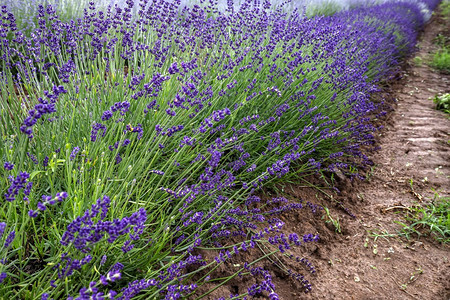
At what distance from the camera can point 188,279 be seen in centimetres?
158

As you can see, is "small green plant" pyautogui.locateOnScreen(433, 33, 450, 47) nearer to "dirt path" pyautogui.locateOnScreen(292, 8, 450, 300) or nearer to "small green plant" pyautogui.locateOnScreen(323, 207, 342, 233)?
"dirt path" pyautogui.locateOnScreen(292, 8, 450, 300)

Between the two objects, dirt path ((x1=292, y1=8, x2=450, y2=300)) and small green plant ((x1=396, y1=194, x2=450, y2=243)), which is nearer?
dirt path ((x1=292, y1=8, x2=450, y2=300))

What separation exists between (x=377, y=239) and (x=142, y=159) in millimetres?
1682

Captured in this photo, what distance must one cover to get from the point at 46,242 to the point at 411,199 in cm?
266

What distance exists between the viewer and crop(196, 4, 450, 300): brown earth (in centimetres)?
189

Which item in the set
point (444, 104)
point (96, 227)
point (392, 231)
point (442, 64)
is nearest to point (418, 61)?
point (442, 64)

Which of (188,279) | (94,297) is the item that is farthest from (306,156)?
(94,297)

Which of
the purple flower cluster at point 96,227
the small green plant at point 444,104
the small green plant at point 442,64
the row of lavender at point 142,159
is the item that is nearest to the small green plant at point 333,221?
the row of lavender at point 142,159

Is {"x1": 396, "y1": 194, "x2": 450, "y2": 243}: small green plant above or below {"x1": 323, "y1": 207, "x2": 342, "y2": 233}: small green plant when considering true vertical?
below

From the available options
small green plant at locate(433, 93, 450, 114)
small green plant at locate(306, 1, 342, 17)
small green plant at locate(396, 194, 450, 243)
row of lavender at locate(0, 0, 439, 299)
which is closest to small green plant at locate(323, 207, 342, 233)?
row of lavender at locate(0, 0, 439, 299)

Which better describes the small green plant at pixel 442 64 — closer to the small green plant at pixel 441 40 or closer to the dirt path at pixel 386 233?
the small green plant at pixel 441 40

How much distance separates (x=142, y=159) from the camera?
1743 mm

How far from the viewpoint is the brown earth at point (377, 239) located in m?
1.89

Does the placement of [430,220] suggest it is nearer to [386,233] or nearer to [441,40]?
[386,233]
